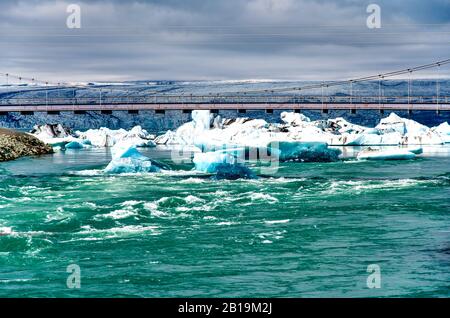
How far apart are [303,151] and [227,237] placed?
27.2m

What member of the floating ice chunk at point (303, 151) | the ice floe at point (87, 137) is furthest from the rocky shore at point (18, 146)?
the floating ice chunk at point (303, 151)

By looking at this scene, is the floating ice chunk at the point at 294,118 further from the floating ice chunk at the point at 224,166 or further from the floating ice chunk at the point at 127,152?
the floating ice chunk at the point at 224,166

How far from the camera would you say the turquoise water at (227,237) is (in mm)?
12477

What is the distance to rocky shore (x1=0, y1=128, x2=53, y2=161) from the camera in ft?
160

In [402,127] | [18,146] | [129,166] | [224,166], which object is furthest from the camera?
[402,127]

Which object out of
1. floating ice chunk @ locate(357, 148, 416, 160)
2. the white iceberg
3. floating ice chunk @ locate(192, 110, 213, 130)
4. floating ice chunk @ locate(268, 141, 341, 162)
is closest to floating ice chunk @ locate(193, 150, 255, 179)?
floating ice chunk @ locate(268, 141, 341, 162)

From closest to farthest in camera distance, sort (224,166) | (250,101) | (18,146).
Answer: (224,166) < (18,146) < (250,101)

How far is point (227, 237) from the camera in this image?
1694 centimetres

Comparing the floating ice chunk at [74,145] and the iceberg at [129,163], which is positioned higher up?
the floating ice chunk at [74,145]

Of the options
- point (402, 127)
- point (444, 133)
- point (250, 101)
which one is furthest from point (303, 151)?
point (250, 101)

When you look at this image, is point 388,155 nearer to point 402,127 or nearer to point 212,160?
point 212,160

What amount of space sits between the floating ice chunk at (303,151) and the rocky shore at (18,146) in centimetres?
1742

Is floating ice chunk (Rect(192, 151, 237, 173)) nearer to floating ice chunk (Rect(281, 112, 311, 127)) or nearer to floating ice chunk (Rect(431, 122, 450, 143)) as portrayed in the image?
floating ice chunk (Rect(281, 112, 311, 127))
